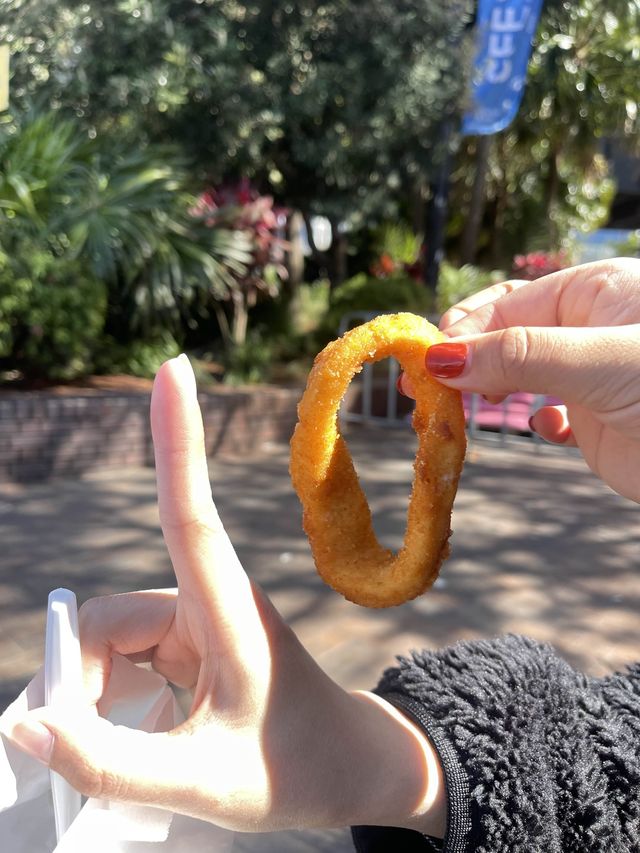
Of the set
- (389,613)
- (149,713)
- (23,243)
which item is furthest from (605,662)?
(23,243)

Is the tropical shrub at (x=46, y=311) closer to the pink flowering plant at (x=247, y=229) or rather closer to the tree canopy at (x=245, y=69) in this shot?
the pink flowering plant at (x=247, y=229)

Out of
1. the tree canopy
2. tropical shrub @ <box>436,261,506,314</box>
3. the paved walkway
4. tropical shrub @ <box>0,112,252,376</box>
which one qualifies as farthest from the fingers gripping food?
tropical shrub @ <box>436,261,506,314</box>

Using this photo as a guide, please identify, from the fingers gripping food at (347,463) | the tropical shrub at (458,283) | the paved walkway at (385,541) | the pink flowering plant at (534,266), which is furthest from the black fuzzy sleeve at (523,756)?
the tropical shrub at (458,283)

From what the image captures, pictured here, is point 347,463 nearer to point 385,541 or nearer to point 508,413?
point 385,541

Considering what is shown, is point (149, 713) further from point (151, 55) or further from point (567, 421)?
point (151, 55)

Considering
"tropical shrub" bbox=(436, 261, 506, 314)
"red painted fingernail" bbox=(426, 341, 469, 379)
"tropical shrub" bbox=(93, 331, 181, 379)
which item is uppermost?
"red painted fingernail" bbox=(426, 341, 469, 379)

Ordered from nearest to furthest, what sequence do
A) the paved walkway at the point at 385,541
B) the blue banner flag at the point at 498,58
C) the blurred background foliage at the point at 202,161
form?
the paved walkway at the point at 385,541 < the blurred background foliage at the point at 202,161 < the blue banner flag at the point at 498,58

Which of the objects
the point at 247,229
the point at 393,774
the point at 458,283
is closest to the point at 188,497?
the point at 393,774

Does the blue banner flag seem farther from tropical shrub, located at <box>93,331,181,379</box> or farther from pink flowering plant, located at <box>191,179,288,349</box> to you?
tropical shrub, located at <box>93,331,181,379</box>
